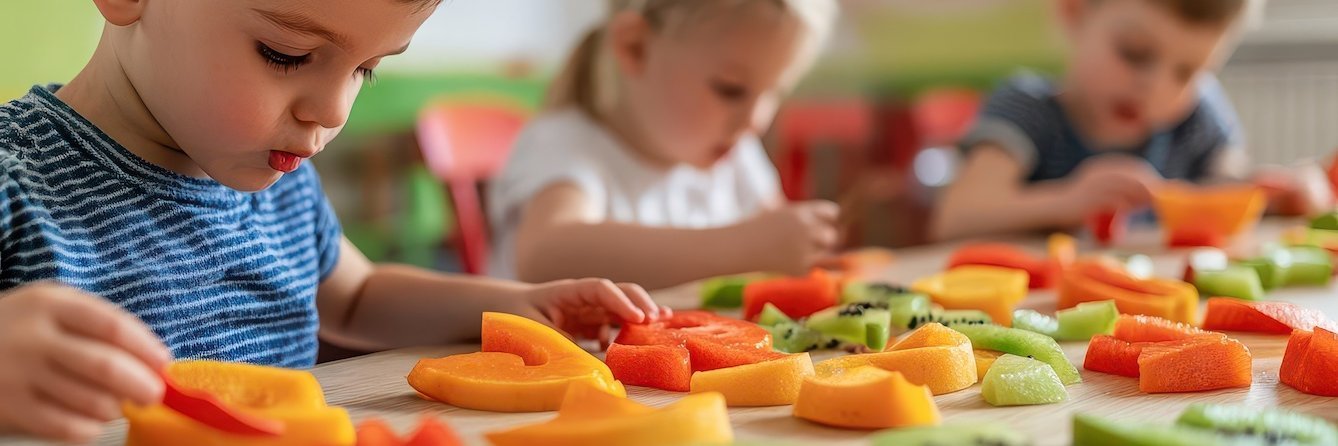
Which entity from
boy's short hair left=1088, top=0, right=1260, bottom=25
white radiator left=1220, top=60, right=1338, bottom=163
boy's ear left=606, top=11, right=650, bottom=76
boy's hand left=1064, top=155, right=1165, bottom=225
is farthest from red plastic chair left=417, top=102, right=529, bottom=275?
white radiator left=1220, top=60, right=1338, bottom=163

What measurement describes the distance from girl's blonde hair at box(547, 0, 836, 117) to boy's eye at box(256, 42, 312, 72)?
871mm

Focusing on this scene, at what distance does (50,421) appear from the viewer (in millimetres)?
549

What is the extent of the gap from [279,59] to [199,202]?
22 centimetres

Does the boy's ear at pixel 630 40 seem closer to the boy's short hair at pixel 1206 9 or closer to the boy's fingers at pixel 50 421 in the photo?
the boy's short hair at pixel 1206 9

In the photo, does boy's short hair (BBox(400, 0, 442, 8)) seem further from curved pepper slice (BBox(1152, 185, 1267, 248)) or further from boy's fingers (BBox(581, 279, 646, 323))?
curved pepper slice (BBox(1152, 185, 1267, 248))

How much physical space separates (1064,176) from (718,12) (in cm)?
95

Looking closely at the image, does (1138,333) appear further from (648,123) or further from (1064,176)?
(1064,176)

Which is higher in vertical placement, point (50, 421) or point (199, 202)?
point (199, 202)

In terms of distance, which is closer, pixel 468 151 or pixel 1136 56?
pixel 1136 56

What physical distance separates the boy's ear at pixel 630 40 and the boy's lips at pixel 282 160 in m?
0.91

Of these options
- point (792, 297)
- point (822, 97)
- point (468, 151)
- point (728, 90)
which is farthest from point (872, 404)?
point (822, 97)

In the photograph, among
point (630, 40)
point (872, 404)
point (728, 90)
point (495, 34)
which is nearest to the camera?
point (872, 404)

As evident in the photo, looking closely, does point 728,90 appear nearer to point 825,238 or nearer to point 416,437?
point 825,238

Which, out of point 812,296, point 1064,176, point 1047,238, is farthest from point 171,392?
point 1064,176
